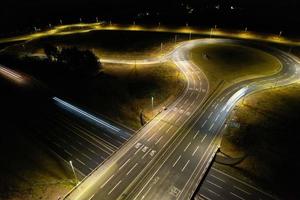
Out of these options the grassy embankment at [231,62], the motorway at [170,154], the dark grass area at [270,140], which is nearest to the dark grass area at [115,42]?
the grassy embankment at [231,62]

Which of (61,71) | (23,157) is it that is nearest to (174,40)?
(61,71)

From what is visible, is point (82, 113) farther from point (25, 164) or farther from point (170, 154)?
point (170, 154)

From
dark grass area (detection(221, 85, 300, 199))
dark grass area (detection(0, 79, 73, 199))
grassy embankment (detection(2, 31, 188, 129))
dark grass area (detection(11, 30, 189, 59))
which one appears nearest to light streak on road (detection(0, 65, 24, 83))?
grassy embankment (detection(2, 31, 188, 129))

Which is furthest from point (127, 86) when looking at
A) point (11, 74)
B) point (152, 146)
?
point (11, 74)

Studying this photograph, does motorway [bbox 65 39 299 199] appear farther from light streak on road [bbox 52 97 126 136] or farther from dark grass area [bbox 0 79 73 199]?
light streak on road [bbox 52 97 126 136]

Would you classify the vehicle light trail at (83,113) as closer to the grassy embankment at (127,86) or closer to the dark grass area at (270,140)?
the grassy embankment at (127,86)

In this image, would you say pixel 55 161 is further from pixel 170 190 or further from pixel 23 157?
pixel 170 190
